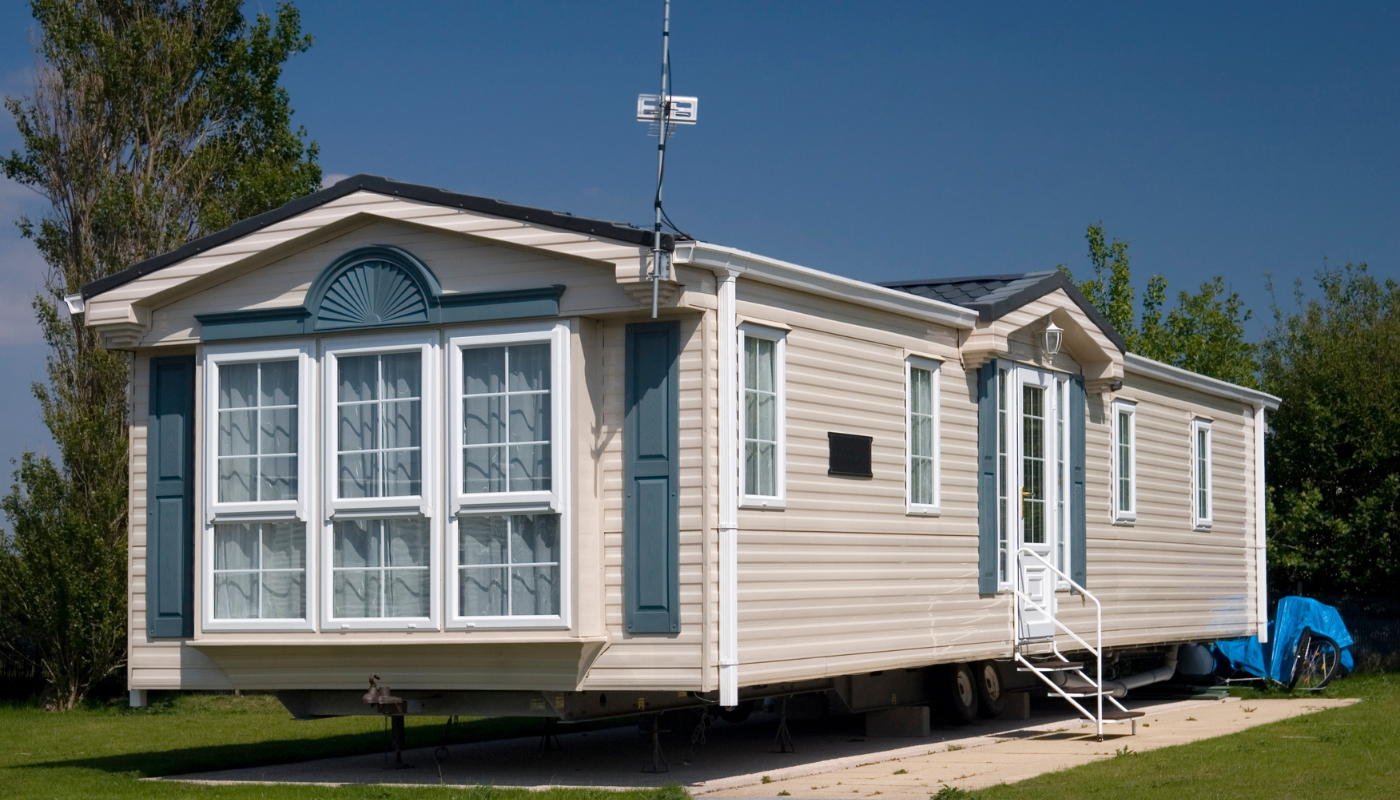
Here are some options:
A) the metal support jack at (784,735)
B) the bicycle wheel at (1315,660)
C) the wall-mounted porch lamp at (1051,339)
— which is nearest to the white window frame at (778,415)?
the metal support jack at (784,735)

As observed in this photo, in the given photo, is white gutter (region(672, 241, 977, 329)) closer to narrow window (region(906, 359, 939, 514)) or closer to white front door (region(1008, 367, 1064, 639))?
narrow window (region(906, 359, 939, 514))

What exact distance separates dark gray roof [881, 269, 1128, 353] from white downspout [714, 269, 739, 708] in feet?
12.5

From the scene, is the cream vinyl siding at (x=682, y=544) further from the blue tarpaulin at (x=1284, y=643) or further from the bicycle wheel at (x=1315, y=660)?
the bicycle wheel at (x=1315, y=660)

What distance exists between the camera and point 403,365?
11.6 meters

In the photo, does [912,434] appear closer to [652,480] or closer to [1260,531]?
[652,480]

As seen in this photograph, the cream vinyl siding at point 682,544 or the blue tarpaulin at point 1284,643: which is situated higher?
the cream vinyl siding at point 682,544

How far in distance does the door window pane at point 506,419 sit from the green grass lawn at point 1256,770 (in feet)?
12.2

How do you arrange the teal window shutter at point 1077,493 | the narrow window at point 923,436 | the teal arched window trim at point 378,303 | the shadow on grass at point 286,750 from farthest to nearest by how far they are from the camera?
the teal window shutter at point 1077,493, the shadow on grass at point 286,750, the narrow window at point 923,436, the teal arched window trim at point 378,303

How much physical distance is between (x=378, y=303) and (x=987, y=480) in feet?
18.8

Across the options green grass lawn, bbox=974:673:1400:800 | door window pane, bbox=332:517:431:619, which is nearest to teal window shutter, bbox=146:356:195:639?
door window pane, bbox=332:517:431:619

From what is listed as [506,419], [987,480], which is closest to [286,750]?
[506,419]

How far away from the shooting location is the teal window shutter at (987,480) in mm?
14227

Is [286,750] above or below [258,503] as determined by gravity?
below

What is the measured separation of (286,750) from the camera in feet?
48.1
